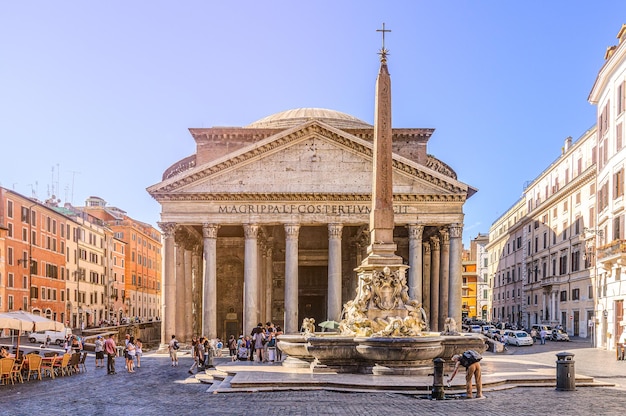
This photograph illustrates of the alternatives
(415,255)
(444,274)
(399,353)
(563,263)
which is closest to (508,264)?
(563,263)

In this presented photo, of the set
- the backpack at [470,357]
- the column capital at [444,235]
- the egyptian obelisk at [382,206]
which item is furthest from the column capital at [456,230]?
the backpack at [470,357]

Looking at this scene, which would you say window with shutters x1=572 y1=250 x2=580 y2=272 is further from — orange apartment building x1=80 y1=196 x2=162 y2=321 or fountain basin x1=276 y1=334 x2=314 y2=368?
orange apartment building x1=80 y1=196 x2=162 y2=321

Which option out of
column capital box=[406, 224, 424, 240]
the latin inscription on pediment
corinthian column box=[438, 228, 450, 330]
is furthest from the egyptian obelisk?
corinthian column box=[438, 228, 450, 330]

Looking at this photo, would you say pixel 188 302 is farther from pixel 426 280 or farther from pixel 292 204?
pixel 426 280

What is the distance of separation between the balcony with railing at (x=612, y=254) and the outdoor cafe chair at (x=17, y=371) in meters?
24.1

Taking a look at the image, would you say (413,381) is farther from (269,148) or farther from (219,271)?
(219,271)

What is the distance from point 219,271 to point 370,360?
32.9 metres

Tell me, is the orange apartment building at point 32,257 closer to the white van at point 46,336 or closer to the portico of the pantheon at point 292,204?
the white van at point 46,336

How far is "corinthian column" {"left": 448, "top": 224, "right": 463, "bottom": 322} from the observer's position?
3856 centimetres

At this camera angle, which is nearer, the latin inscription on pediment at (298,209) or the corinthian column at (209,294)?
the corinthian column at (209,294)

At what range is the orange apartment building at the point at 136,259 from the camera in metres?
83.6

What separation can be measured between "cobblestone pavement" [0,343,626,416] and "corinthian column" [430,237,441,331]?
2674cm

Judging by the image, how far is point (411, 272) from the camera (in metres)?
38.4

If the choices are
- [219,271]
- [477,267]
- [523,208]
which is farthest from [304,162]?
[477,267]
